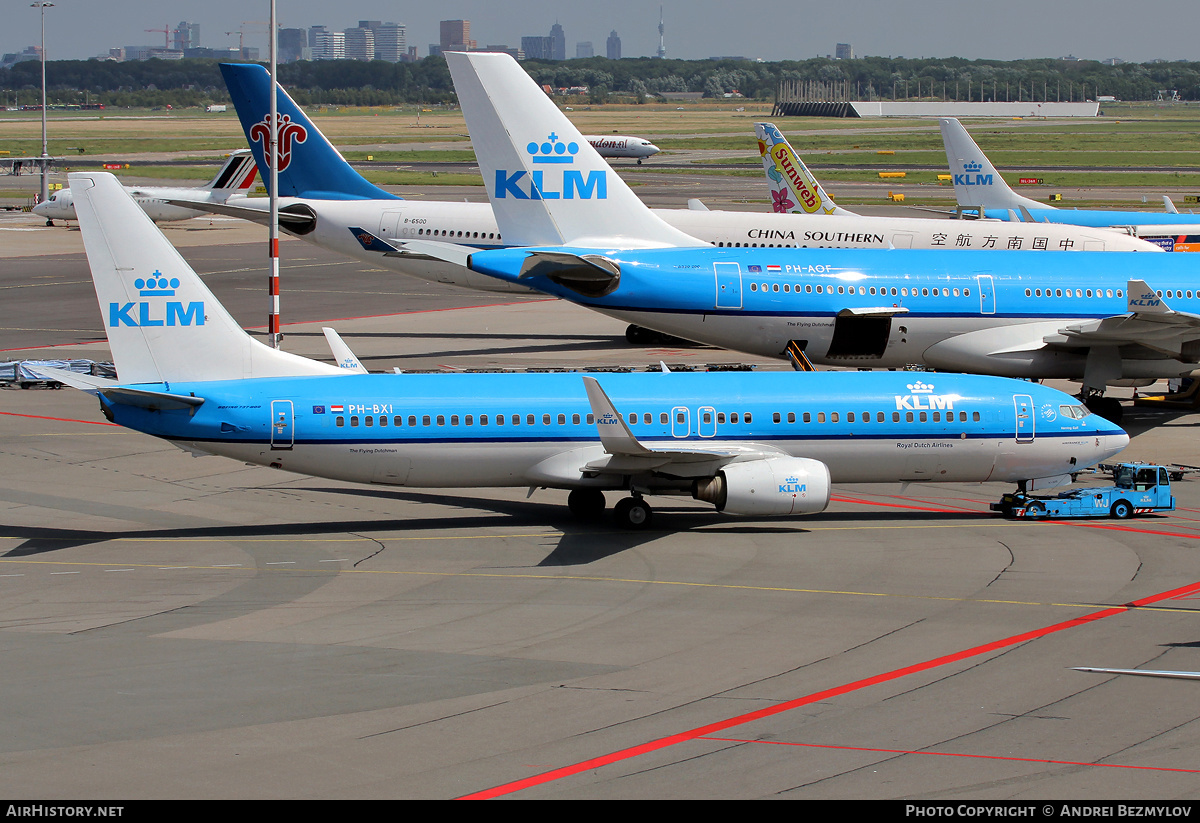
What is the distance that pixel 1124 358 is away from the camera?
45625 millimetres

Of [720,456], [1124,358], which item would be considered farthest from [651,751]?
[1124,358]

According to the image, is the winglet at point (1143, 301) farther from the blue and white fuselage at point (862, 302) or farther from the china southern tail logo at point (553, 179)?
the china southern tail logo at point (553, 179)

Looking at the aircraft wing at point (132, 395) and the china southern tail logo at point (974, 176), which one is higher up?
the china southern tail logo at point (974, 176)

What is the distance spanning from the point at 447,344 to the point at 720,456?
30190mm

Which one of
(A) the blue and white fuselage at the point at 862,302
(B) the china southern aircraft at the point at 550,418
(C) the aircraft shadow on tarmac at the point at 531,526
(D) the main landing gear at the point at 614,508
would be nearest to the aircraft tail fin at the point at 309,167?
(A) the blue and white fuselage at the point at 862,302

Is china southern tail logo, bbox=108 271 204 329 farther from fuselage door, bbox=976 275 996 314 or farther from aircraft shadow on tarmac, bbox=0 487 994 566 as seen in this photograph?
fuselage door, bbox=976 275 996 314

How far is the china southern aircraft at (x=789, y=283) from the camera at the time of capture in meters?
46.6

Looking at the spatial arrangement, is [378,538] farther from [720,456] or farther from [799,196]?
[799,196]

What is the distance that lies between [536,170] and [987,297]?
53.0 feet

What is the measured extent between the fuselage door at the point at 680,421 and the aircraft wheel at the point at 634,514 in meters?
1.86

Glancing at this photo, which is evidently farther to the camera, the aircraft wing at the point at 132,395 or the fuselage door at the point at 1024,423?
the fuselage door at the point at 1024,423

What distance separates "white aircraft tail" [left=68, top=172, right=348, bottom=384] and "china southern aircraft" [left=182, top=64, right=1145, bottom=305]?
28.7 metres

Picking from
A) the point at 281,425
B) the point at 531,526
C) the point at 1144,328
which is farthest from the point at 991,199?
the point at 281,425

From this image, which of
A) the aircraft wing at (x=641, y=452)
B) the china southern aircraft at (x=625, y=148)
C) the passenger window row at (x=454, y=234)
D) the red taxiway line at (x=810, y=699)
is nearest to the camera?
the red taxiway line at (x=810, y=699)
